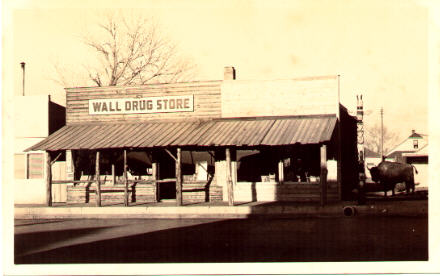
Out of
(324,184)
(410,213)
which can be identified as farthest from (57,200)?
(410,213)

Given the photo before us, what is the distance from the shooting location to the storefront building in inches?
832

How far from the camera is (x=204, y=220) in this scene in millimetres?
17828

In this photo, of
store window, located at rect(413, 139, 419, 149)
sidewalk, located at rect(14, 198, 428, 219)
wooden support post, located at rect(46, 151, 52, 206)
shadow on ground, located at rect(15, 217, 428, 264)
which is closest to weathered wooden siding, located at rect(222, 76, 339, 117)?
sidewalk, located at rect(14, 198, 428, 219)

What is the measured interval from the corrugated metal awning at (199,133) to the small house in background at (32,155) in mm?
1706

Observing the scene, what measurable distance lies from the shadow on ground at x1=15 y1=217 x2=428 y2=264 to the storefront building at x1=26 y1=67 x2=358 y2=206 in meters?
4.78

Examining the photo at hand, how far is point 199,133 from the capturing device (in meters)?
21.3

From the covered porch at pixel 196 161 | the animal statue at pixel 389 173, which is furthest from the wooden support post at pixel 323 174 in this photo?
the animal statue at pixel 389 173

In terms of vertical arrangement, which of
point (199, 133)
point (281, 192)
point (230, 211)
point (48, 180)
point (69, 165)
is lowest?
point (230, 211)

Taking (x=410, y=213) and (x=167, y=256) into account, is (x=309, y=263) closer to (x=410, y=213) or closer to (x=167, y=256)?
(x=167, y=256)

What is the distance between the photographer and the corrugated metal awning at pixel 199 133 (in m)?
19.8

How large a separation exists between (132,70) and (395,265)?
31492 mm

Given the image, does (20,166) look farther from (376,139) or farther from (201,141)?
(376,139)

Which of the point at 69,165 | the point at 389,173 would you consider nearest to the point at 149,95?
the point at 69,165

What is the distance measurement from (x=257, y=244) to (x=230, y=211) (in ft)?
22.9
